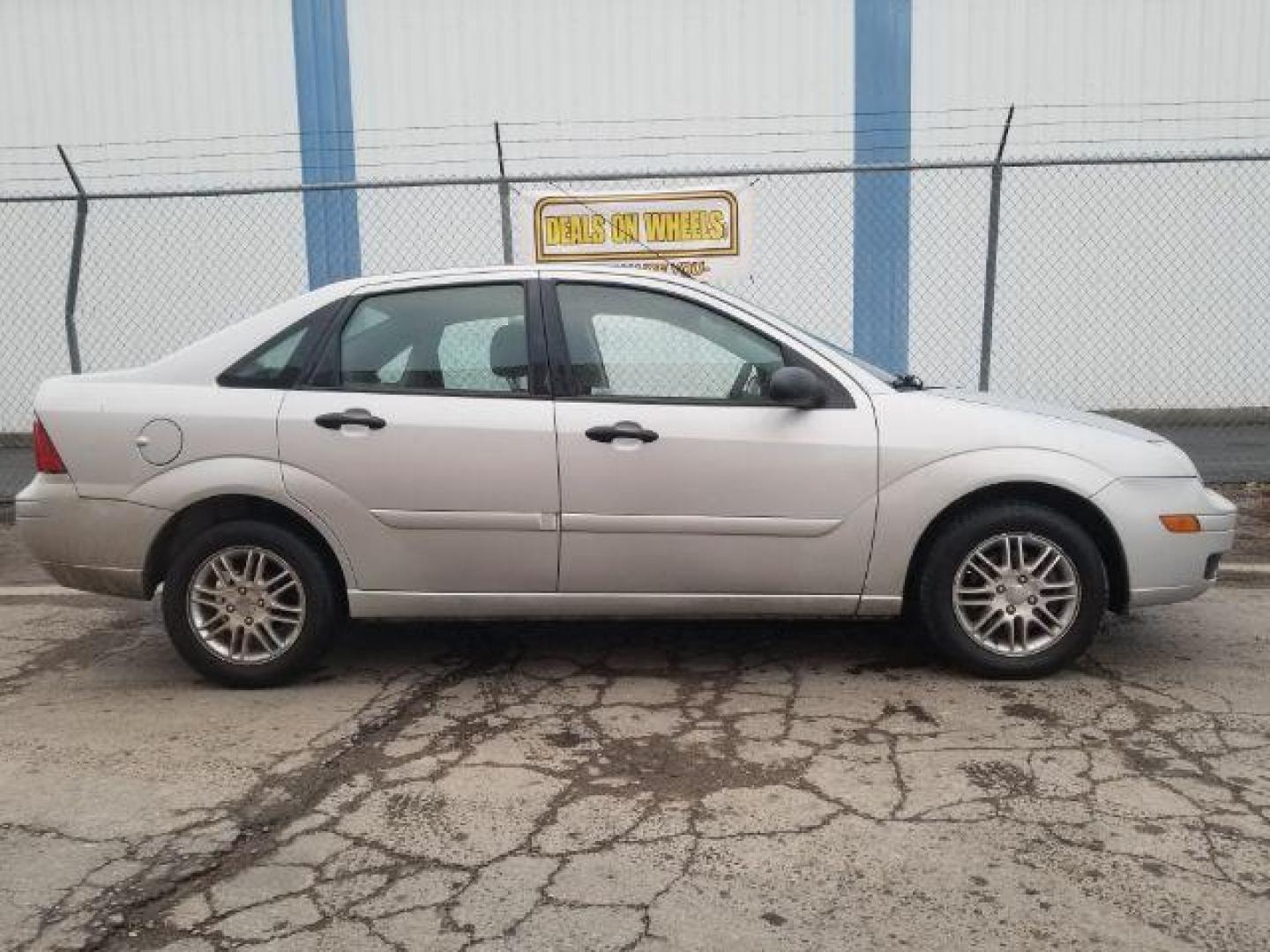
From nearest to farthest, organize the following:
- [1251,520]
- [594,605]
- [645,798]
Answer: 1. [645,798]
2. [594,605]
3. [1251,520]

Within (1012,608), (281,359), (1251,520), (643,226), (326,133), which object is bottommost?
(1251,520)

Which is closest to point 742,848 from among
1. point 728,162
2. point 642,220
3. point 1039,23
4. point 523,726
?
point 523,726

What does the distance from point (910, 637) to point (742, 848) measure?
2.13 m

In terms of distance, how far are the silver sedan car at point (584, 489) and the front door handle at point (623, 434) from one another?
11mm

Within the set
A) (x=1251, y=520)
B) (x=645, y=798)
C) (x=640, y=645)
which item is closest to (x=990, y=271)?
(x=1251, y=520)

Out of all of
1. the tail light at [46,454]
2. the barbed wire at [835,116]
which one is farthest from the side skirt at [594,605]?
the barbed wire at [835,116]

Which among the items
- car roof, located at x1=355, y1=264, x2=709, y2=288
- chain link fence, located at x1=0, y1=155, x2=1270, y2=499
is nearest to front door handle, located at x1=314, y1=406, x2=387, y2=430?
car roof, located at x1=355, y1=264, x2=709, y2=288

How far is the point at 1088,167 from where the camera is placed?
34.4 feet

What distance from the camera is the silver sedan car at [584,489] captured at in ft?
14.2

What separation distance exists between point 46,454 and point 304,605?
45.1 inches

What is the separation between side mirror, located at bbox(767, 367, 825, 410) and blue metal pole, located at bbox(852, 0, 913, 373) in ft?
21.6

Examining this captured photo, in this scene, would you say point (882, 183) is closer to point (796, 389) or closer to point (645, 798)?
point (796, 389)

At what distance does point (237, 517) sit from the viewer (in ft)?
14.6

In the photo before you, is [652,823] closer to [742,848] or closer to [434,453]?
[742,848]
